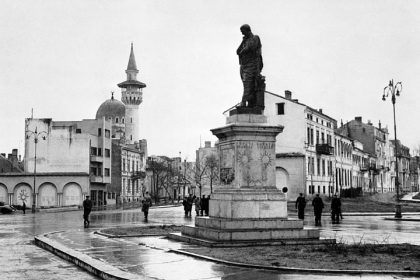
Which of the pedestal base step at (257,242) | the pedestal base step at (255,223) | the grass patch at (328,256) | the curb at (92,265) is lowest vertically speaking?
the curb at (92,265)

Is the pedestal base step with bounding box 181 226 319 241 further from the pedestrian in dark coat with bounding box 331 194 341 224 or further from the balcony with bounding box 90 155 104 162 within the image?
the balcony with bounding box 90 155 104 162

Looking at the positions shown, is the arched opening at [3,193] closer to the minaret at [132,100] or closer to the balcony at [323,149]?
the balcony at [323,149]

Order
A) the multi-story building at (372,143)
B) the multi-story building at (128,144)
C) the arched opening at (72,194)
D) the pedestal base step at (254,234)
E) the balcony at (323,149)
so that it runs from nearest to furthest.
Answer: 1. the pedestal base step at (254,234)
2. the balcony at (323,149)
3. the arched opening at (72,194)
4. the multi-story building at (128,144)
5. the multi-story building at (372,143)

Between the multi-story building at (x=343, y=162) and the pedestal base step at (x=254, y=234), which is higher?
the multi-story building at (x=343, y=162)

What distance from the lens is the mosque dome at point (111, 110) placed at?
121125mm

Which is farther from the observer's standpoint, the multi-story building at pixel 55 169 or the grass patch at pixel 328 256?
the multi-story building at pixel 55 169

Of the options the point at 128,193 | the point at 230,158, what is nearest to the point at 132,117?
the point at 128,193

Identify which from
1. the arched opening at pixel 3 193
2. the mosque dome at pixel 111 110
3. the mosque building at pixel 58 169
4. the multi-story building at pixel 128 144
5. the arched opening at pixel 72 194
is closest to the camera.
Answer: the arched opening at pixel 72 194

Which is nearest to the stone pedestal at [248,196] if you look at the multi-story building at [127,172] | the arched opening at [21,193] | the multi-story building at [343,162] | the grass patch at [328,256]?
the grass patch at [328,256]

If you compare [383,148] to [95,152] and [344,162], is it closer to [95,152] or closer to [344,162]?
[344,162]

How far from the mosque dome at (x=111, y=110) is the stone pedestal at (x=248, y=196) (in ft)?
349

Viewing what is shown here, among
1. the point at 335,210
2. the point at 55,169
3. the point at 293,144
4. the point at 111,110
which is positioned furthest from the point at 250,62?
the point at 111,110

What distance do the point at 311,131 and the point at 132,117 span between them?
83396mm

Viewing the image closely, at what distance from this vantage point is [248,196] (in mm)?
15594
